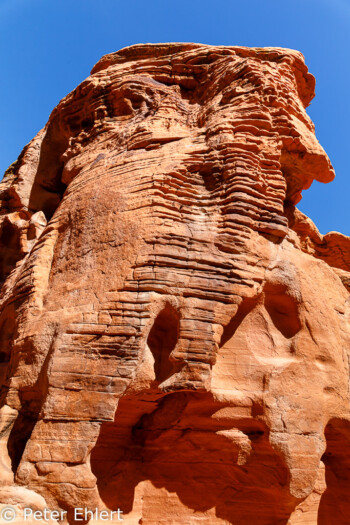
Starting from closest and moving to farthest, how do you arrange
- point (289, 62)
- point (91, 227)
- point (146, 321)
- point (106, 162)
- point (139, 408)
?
point (146, 321), point (139, 408), point (91, 227), point (106, 162), point (289, 62)

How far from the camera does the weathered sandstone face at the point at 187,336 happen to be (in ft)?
15.7

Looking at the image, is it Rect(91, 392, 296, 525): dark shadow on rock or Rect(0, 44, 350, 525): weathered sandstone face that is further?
Rect(91, 392, 296, 525): dark shadow on rock

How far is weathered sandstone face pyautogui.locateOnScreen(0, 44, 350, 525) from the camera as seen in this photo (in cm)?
479

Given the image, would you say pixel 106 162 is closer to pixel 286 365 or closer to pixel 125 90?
pixel 125 90

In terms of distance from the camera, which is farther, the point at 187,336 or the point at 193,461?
the point at 193,461

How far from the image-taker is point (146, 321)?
4.90 metres

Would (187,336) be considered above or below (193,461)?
above

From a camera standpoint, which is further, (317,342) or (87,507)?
(317,342)

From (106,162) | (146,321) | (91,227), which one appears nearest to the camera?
(146,321)

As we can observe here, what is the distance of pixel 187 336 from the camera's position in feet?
16.1

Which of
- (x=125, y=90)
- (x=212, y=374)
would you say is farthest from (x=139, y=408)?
(x=125, y=90)

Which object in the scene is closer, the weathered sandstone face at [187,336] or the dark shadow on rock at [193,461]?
the weathered sandstone face at [187,336]

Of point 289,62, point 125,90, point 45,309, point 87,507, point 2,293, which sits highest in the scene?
point 289,62

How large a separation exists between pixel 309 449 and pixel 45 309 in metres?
3.14
